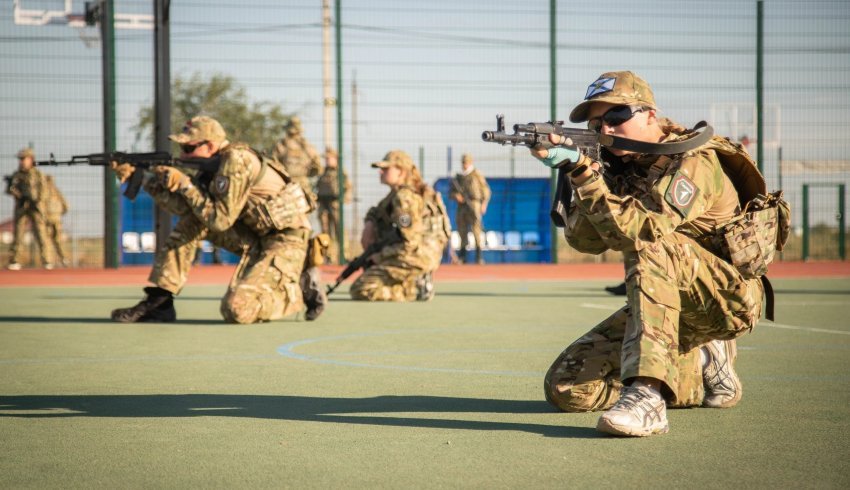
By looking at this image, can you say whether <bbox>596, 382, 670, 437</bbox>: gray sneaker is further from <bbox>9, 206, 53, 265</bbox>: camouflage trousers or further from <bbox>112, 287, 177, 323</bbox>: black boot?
<bbox>9, 206, 53, 265</bbox>: camouflage trousers

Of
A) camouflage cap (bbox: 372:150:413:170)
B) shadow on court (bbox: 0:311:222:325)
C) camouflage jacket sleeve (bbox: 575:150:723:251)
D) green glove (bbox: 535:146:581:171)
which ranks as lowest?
shadow on court (bbox: 0:311:222:325)

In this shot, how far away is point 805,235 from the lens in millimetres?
22578

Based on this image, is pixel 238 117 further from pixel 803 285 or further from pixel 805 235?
pixel 803 285

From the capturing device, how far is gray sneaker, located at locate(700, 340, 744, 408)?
513 centimetres

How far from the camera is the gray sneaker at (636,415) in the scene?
170 inches

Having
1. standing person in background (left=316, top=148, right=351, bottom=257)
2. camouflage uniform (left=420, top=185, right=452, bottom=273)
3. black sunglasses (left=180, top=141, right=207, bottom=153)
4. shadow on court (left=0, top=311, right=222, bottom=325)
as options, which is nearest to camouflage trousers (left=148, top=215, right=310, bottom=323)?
shadow on court (left=0, top=311, right=222, bottom=325)

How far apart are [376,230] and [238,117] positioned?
20950 millimetres

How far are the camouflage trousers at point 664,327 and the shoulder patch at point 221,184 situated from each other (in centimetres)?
473

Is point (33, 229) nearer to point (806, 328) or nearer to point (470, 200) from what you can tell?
point (470, 200)

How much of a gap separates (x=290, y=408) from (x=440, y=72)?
14188 millimetres

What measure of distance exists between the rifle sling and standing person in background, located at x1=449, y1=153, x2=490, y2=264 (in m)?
17.5

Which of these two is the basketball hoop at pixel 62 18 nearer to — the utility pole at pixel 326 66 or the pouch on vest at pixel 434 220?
the utility pole at pixel 326 66

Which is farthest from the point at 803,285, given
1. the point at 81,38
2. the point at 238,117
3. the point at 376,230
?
the point at 238,117

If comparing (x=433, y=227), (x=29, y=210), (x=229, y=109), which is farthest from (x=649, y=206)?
(x=229, y=109)
